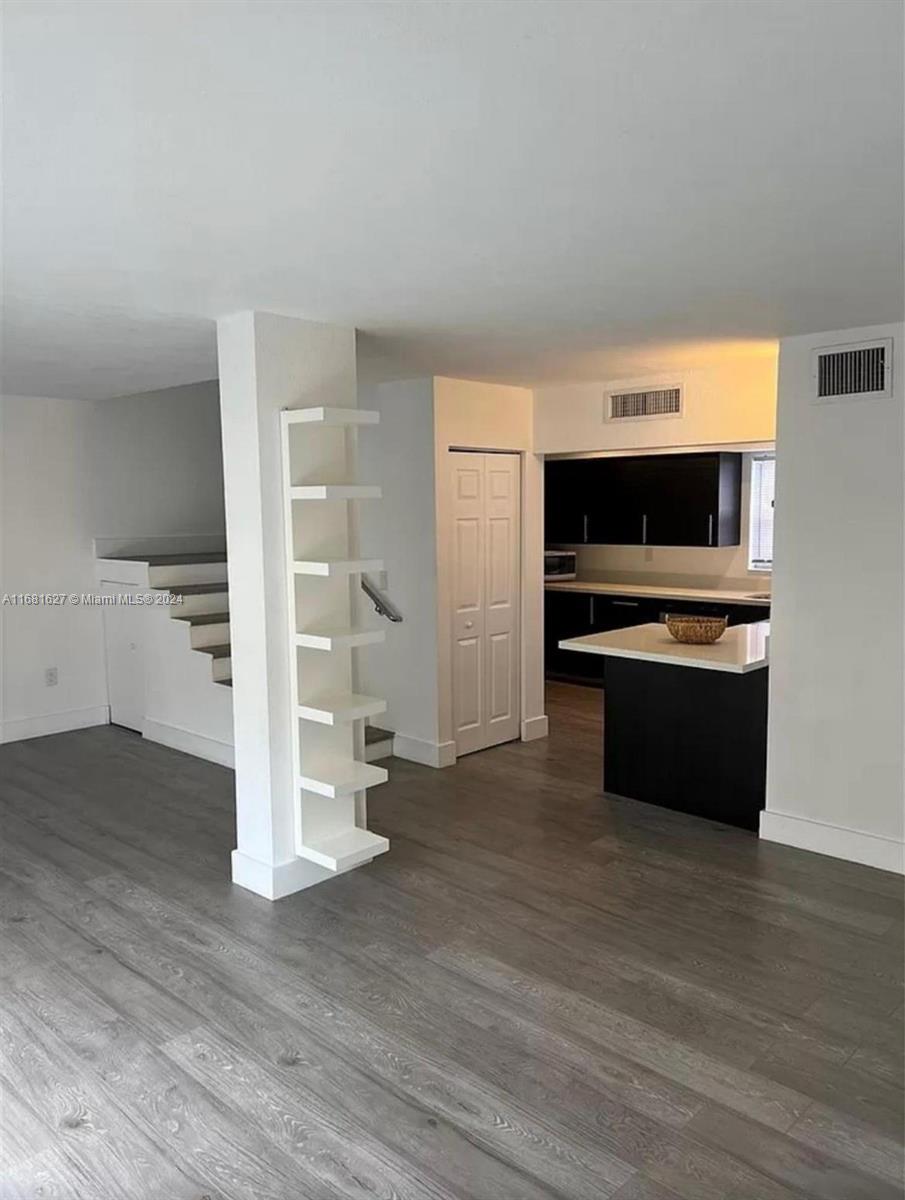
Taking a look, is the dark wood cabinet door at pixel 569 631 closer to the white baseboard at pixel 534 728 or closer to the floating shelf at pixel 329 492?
the white baseboard at pixel 534 728

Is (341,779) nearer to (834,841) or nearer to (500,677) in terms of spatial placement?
(834,841)

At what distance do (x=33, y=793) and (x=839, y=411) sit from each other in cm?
447

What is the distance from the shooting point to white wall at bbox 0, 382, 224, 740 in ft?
19.1

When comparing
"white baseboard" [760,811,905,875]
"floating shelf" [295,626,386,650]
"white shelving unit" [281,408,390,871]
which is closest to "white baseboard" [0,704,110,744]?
"white shelving unit" [281,408,390,871]

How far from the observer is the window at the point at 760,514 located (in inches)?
277

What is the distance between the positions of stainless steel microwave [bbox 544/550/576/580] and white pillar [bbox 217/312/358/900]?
4.65m

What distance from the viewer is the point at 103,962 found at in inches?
120

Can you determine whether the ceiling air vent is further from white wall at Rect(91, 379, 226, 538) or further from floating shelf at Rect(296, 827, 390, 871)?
white wall at Rect(91, 379, 226, 538)

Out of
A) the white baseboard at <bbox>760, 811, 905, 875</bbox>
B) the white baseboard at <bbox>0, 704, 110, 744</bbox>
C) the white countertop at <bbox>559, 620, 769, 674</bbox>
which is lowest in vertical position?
the white baseboard at <bbox>760, 811, 905, 875</bbox>

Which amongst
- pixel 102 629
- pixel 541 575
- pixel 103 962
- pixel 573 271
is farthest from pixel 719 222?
pixel 102 629

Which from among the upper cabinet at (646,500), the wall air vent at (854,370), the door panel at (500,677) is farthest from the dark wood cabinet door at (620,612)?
the wall air vent at (854,370)

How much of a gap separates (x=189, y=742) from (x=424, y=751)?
1.51m

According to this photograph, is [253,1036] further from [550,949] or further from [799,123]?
[799,123]

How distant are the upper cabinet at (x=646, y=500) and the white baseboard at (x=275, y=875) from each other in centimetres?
445
